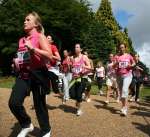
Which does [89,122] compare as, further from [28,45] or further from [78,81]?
[28,45]

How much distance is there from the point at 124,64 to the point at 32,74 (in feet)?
20.2

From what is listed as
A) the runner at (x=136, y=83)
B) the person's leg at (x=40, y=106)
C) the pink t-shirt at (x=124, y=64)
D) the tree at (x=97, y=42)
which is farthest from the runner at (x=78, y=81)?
the tree at (x=97, y=42)

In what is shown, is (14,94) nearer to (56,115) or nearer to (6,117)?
(6,117)

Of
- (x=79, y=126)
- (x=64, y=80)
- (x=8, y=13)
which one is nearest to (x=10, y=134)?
(x=79, y=126)

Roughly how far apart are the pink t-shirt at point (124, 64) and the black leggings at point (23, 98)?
231 inches

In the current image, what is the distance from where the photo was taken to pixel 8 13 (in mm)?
61031

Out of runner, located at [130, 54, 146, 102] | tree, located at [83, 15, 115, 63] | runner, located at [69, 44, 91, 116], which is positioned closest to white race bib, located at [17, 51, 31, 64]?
runner, located at [69, 44, 91, 116]

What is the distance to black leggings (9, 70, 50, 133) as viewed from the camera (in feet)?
28.7

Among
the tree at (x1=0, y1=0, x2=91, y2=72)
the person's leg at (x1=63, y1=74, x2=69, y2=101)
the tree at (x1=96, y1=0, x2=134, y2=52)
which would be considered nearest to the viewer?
the person's leg at (x1=63, y1=74, x2=69, y2=101)

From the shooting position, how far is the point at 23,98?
8797 millimetres

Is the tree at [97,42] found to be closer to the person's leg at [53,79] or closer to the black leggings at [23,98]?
the person's leg at [53,79]

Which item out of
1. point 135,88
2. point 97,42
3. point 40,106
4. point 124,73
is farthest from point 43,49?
point 97,42

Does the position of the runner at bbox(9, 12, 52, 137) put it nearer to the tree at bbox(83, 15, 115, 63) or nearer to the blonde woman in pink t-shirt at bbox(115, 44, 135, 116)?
the blonde woman in pink t-shirt at bbox(115, 44, 135, 116)

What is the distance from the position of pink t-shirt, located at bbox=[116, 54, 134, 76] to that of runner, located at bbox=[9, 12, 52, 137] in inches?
230
